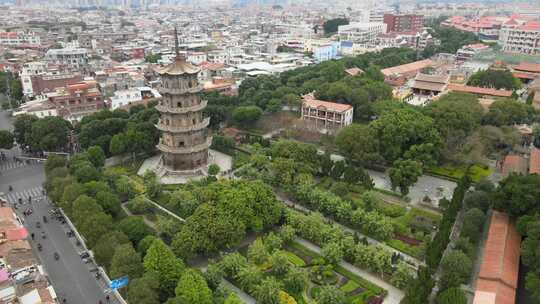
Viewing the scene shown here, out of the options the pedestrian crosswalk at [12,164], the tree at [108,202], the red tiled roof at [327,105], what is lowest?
the pedestrian crosswalk at [12,164]

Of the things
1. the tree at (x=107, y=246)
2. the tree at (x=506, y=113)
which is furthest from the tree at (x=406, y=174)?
the tree at (x=107, y=246)

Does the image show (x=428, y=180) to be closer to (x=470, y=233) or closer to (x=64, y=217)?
(x=470, y=233)

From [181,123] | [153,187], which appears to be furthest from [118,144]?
[153,187]

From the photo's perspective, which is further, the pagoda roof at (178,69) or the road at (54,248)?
the pagoda roof at (178,69)

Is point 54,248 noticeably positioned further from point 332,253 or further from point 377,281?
point 377,281

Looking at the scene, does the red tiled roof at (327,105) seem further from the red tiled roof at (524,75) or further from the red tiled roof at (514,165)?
the red tiled roof at (524,75)

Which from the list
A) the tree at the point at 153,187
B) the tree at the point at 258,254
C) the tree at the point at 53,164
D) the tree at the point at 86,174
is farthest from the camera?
Result: the tree at the point at 53,164

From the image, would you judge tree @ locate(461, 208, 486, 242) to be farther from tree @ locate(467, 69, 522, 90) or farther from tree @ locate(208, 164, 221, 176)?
tree @ locate(467, 69, 522, 90)
